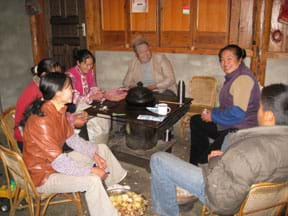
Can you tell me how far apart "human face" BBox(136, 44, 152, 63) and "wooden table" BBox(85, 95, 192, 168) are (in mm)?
830

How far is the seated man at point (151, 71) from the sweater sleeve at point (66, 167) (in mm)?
2141

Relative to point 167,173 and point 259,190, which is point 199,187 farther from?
point 259,190

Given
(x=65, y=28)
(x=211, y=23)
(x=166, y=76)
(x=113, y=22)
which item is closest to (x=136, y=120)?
(x=166, y=76)

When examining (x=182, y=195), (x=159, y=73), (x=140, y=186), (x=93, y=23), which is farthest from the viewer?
(x=93, y=23)

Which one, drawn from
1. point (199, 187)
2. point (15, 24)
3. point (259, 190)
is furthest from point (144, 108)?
point (15, 24)

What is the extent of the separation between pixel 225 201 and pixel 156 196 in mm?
657

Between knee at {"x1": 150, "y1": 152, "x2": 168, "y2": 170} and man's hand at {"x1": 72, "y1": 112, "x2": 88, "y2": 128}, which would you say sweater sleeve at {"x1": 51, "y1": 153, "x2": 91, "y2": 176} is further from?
man's hand at {"x1": 72, "y1": 112, "x2": 88, "y2": 128}

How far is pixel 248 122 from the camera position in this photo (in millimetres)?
2850

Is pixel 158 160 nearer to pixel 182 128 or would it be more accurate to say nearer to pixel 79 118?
pixel 79 118

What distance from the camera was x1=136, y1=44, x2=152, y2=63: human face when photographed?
400cm

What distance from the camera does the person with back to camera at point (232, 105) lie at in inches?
109

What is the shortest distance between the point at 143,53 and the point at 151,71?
0.30 m

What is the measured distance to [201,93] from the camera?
4.36 m

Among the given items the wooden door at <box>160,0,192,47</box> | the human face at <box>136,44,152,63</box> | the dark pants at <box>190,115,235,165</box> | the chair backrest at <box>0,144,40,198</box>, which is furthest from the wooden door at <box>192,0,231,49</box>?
the chair backrest at <box>0,144,40,198</box>
